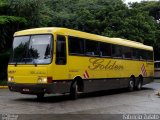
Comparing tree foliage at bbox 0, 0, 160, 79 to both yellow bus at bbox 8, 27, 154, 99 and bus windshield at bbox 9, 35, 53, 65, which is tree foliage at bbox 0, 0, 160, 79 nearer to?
yellow bus at bbox 8, 27, 154, 99

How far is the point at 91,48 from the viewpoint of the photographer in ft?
65.5

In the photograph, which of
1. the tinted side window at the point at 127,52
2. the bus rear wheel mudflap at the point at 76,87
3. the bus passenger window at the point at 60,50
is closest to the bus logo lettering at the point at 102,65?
the bus rear wheel mudflap at the point at 76,87

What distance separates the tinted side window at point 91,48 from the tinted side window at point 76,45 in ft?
1.66

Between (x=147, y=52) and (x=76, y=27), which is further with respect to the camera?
(x=76, y=27)

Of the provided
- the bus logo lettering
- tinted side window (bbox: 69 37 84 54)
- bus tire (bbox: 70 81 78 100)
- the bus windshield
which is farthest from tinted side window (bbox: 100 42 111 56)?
the bus windshield

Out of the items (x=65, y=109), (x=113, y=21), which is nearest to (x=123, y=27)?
(x=113, y=21)

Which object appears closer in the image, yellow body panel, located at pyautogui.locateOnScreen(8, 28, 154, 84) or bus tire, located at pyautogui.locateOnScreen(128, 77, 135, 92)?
yellow body panel, located at pyautogui.locateOnScreen(8, 28, 154, 84)

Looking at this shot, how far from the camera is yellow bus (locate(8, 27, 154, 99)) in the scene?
16562 mm

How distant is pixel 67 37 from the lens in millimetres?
17703

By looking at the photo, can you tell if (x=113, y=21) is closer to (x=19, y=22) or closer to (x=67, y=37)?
(x=19, y=22)

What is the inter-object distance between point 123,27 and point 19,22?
13761 mm

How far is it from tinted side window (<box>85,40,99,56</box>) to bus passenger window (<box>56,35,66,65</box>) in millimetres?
2188

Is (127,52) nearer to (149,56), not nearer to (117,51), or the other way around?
(117,51)

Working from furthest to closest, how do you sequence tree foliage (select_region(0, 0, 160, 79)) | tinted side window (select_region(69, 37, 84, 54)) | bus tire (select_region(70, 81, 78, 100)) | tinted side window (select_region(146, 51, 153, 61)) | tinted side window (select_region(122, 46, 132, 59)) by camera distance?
tree foliage (select_region(0, 0, 160, 79)) → tinted side window (select_region(146, 51, 153, 61)) → tinted side window (select_region(122, 46, 132, 59)) → bus tire (select_region(70, 81, 78, 100)) → tinted side window (select_region(69, 37, 84, 54))
